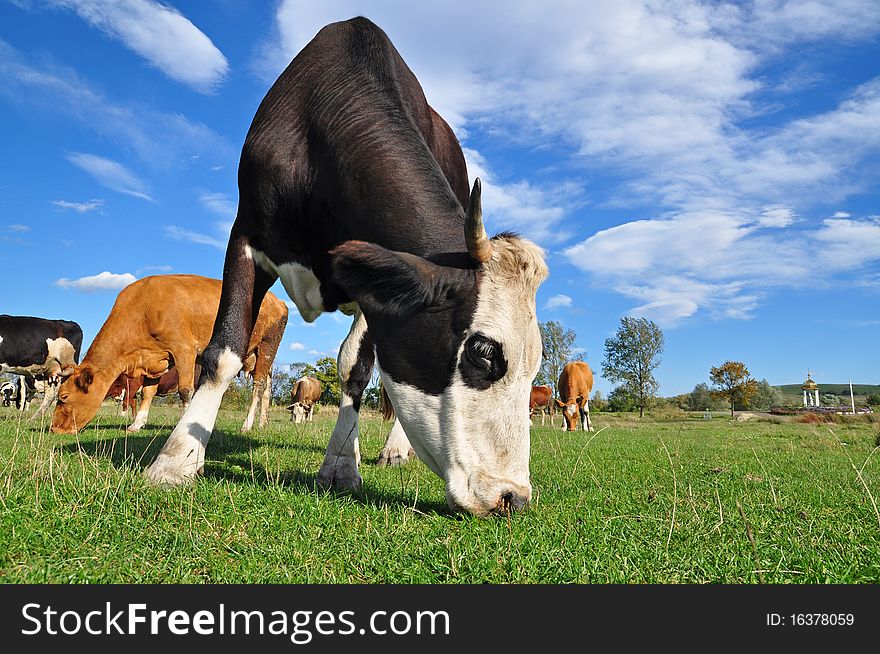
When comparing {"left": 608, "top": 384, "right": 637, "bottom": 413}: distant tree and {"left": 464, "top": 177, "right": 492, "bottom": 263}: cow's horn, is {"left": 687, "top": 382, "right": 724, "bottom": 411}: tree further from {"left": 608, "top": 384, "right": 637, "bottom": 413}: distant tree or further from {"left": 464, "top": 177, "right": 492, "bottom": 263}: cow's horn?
{"left": 464, "top": 177, "right": 492, "bottom": 263}: cow's horn

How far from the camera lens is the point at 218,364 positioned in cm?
469

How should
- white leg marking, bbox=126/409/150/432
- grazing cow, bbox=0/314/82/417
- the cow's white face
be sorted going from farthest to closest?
grazing cow, bbox=0/314/82/417, white leg marking, bbox=126/409/150/432, the cow's white face

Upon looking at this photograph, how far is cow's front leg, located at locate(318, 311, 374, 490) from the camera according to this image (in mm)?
4547

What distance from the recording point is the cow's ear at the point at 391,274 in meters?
3.44

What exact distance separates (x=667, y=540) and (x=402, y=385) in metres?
1.64

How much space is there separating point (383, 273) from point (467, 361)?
0.70m

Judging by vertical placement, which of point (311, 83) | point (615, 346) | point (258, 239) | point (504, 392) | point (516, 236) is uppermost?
point (615, 346)

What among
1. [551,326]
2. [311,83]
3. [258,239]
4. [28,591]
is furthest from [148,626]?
[551,326]

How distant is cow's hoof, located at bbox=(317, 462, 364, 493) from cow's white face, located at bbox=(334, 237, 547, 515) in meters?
1.10

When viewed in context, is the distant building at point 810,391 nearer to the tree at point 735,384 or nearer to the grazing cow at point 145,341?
the tree at point 735,384

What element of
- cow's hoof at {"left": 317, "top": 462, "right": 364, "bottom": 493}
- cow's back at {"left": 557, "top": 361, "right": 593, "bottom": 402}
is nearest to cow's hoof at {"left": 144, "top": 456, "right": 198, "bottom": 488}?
cow's hoof at {"left": 317, "top": 462, "right": 364, "bottom": 493}

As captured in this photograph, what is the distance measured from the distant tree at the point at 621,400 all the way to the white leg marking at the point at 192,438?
233 ft

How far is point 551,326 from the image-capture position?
250ft

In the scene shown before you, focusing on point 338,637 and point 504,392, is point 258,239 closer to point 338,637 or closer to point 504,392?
point 504,392
